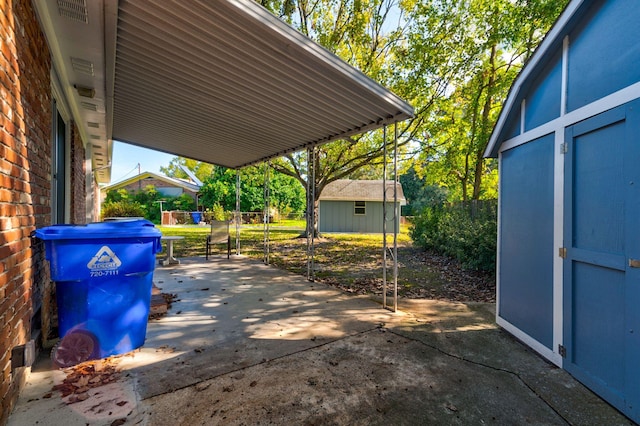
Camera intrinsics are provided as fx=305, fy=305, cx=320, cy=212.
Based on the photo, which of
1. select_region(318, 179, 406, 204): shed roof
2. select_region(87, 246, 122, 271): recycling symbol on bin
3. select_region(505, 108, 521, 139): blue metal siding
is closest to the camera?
select_region(87, 246, 122, 271): recycling symbol on bin

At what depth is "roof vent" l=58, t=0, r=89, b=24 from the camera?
2.34 m

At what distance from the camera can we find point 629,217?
225 cm

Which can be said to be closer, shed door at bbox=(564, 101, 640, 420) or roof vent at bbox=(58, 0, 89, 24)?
shed door at bbox=(564, 101, 640, 420)

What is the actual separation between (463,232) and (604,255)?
5751mm

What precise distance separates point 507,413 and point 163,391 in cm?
260

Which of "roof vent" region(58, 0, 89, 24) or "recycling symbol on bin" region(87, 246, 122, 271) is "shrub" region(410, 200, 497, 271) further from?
"roof vent" region(58, 0, 89, 24)

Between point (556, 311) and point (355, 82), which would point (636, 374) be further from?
point (355, 82)

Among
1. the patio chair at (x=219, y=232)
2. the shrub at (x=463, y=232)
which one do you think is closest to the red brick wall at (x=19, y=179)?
the patio chair at (x=219, y=232)

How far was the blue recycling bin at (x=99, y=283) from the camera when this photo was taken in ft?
8.32

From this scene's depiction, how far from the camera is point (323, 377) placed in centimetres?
267

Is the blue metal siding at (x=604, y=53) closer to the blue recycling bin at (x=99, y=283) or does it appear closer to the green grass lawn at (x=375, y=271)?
the green grass lawn at (x=375, y=271)

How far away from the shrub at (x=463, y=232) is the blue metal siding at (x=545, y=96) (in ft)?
12.6

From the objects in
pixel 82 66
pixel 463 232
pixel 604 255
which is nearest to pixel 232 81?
pixel 82 66

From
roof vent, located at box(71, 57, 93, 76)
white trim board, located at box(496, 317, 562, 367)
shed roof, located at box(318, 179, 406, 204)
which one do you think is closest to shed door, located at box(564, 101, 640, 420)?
white trim board, located at box(496, 317, 562, 367)
